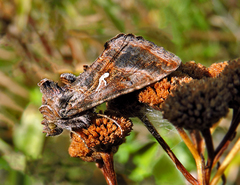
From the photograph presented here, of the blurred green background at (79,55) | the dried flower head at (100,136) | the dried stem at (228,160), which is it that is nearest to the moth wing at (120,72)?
the dried flower head at (100,136)

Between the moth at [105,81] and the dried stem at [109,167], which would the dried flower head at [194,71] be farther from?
the dried stem at [109,167]

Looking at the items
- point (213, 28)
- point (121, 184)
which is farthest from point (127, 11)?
point (121, 184)

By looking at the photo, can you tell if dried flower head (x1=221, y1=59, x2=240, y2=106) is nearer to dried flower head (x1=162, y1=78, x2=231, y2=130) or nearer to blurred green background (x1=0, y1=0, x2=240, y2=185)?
dried flower head (x1=162, y1=78, x2=231, y2=130)

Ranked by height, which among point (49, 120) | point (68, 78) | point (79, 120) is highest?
point (68, 78)

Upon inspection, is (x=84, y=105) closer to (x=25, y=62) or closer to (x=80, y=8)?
(x=25, y=62)

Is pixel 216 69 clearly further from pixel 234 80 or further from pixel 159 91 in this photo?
pixel 159 91

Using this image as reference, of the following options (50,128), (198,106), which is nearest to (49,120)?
(50,128)
